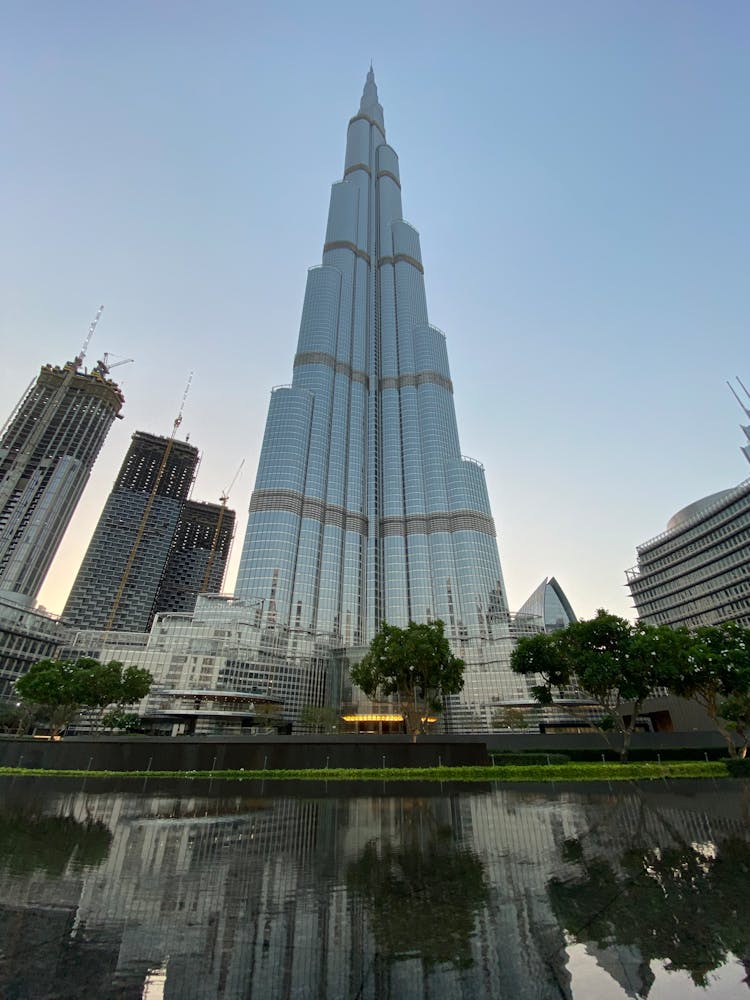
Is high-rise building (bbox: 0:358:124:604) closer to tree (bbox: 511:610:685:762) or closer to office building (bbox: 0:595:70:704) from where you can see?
office building (bbox: 0:595:70:704)

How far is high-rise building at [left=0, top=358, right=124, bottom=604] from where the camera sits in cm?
16362

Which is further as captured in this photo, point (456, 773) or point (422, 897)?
point (456, 773)

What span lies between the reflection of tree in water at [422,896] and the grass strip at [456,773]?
20.9 metres

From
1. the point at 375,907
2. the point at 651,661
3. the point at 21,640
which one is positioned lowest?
the point at 375,907

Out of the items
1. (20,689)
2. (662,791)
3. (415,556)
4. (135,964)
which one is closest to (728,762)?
(662,791)

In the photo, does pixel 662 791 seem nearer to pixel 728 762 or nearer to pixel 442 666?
pixel 728 762

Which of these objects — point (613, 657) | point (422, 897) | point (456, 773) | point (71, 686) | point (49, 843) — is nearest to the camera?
point (422, 897)

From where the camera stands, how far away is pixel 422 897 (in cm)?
959

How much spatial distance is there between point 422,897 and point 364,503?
158 m

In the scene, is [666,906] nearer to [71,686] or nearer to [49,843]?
[49,843]

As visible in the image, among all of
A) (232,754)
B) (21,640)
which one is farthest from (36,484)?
(232,754)

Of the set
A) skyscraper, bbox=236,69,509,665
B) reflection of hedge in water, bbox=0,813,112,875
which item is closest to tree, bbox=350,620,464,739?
reflection of hedge in water, bbox=0,813,112,875

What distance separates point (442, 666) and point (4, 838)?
5099 cm

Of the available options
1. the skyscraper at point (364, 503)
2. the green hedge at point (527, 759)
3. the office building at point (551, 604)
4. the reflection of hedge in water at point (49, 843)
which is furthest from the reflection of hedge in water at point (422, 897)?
the office building at point (551, 604)
